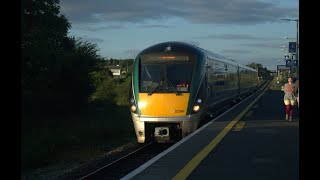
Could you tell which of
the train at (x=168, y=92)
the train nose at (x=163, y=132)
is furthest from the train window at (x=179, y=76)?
the train nose at (x=163, y=132)

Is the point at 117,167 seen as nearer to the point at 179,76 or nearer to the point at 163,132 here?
the point at 163,132

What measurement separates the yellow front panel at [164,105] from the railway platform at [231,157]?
965 mm

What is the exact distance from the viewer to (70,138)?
64.7 ft

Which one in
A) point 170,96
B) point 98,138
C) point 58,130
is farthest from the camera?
point 58,130

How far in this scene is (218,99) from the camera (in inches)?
733

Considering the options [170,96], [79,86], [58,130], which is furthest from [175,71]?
[79,86]

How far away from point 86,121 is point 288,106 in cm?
1347

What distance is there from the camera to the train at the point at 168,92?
1399 centimetres

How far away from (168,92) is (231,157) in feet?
17.8

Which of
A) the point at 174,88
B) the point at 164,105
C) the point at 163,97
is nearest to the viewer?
the point at 164,105

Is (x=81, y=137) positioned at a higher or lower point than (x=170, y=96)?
lower

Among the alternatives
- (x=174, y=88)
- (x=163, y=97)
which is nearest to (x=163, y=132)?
(x=163, y=97)
